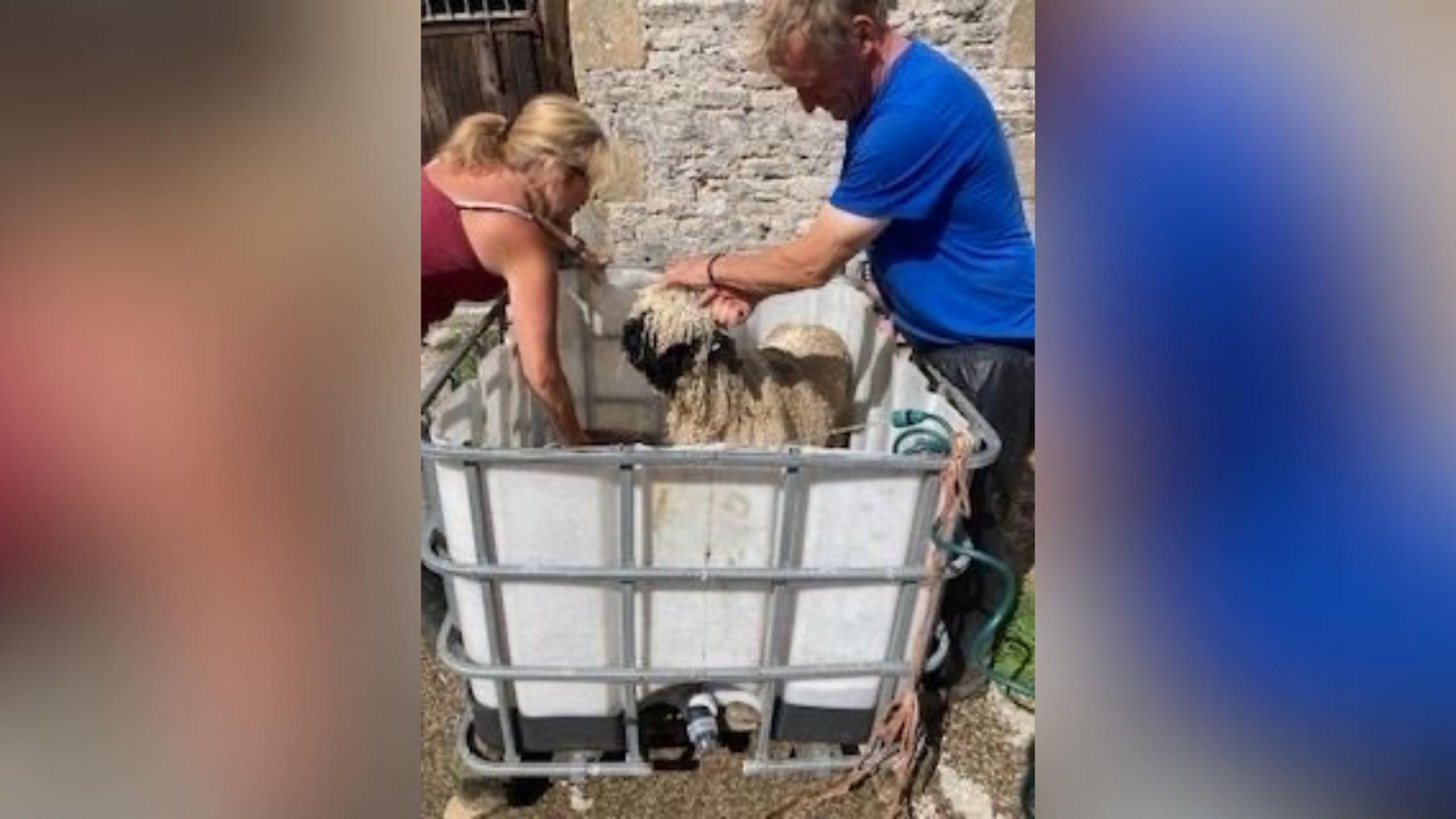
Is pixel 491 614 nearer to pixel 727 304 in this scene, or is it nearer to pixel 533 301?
pixel 533 301

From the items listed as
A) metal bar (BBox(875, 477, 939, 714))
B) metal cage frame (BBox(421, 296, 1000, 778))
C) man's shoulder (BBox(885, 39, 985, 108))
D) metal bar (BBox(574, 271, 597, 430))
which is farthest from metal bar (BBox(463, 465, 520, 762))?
man's shoulder (BBox(885, 39, 985, 108))

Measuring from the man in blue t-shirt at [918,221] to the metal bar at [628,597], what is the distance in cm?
34

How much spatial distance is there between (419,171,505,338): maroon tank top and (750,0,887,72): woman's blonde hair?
441 millimetres

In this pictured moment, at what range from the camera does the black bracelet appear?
1.54 meters

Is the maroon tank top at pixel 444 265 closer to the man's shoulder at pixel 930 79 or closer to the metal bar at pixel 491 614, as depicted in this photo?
the metal bar at pixel 491 614

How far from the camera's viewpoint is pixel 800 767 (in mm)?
1629

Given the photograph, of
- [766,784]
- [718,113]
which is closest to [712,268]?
[718,113]

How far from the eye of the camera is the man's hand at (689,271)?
1.56m

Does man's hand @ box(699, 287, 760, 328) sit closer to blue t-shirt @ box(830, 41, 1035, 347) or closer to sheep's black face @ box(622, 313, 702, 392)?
sheep's black face @ box(622, 313, 702, 392)

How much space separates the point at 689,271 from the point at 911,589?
0.56 metres
